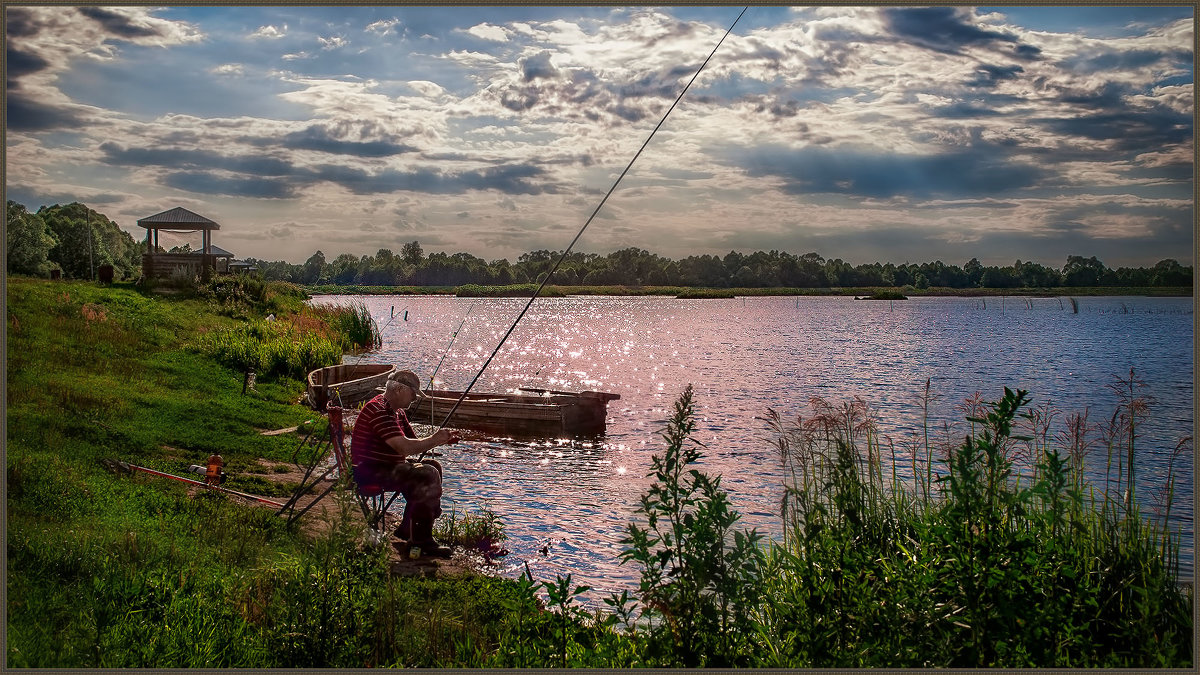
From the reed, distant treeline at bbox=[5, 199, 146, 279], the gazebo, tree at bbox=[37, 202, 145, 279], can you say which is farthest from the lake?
tree at bbox=[37, 202, 145, 279]

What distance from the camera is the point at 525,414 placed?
921 inches

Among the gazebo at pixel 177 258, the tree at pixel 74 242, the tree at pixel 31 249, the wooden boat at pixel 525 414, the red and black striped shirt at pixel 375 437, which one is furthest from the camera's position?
the tree at pixel 74 242

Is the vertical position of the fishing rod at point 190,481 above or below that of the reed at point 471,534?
above

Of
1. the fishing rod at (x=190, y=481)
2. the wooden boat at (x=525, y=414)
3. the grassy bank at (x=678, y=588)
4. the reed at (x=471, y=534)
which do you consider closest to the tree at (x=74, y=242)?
the wooden boat at (x=525, y=414)

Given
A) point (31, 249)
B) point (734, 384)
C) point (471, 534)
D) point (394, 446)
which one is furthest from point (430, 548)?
point (31, 249)

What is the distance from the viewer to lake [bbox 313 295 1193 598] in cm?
1441

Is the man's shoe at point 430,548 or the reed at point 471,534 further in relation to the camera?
the reed at point 471,534

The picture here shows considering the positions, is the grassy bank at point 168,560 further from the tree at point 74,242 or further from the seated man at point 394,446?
the tree at point 74,242

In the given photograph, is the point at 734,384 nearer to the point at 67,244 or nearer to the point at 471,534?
the point at 471,534

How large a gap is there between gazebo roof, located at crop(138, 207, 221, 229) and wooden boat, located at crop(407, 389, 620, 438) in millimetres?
15241

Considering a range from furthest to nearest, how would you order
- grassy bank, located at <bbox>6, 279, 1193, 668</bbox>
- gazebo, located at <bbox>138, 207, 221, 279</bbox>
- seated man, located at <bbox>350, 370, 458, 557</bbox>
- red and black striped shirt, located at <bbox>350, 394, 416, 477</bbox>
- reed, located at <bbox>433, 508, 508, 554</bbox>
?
gazebo, located at <bbox>138, 207, 221, 279</bbox>, reed, located at <bbox>433, 508, 508, 554</bbox>, red and black striped shirt, located at <bbox>350, 394, 416, 477</bbox>, seated man, located at <bbox>350, 370, 458, 557</bbox>, grassy bank, located at <bbox>6, 279, 1193, 668</bbox>

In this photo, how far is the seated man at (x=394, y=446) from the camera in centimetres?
798

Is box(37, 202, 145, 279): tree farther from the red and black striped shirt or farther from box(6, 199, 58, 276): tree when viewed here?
the red and black striped shirt

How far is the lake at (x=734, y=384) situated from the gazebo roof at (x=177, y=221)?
8.42 meters
